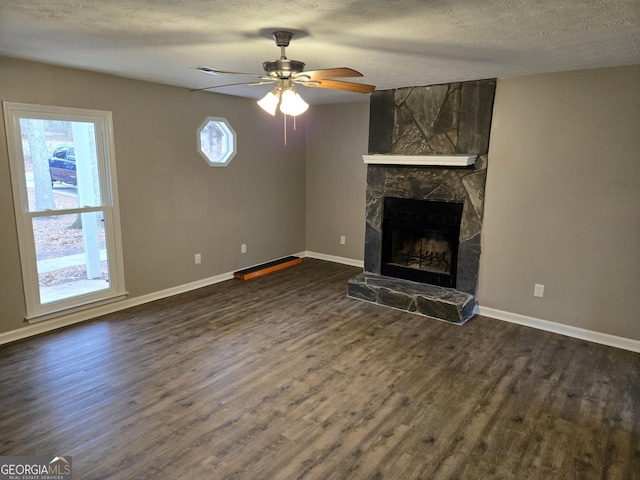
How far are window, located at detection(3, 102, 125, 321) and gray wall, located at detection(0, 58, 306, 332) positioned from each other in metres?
0.09

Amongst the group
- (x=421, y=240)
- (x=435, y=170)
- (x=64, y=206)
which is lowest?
(x=421, y=240)

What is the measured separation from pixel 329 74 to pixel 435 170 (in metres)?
2.34

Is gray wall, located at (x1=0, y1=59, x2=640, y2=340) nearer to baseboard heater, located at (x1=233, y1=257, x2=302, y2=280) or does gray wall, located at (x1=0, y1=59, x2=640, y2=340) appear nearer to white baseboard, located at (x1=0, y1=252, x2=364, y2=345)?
white baseboard, located at (x1=0, y1=252, x2=364, y2=345)

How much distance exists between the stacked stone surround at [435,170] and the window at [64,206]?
2.70 metres

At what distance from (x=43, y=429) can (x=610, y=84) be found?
191 inches

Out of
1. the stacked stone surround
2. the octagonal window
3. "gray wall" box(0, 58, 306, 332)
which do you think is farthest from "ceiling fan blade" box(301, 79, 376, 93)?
the octagonal window

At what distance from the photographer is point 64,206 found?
12.6ft

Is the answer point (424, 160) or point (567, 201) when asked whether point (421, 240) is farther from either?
point (567, 201)

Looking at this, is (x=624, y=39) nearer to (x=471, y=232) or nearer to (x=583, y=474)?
(x=471, y=232)

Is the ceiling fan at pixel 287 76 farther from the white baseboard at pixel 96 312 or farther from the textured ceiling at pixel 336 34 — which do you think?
the white baseboard at pixel 96 312

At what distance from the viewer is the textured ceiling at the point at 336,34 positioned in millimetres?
2018

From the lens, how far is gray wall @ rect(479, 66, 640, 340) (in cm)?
346

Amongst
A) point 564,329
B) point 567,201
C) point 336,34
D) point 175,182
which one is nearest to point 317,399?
point 336,34

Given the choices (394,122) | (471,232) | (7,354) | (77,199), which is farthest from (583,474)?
(77,199)
